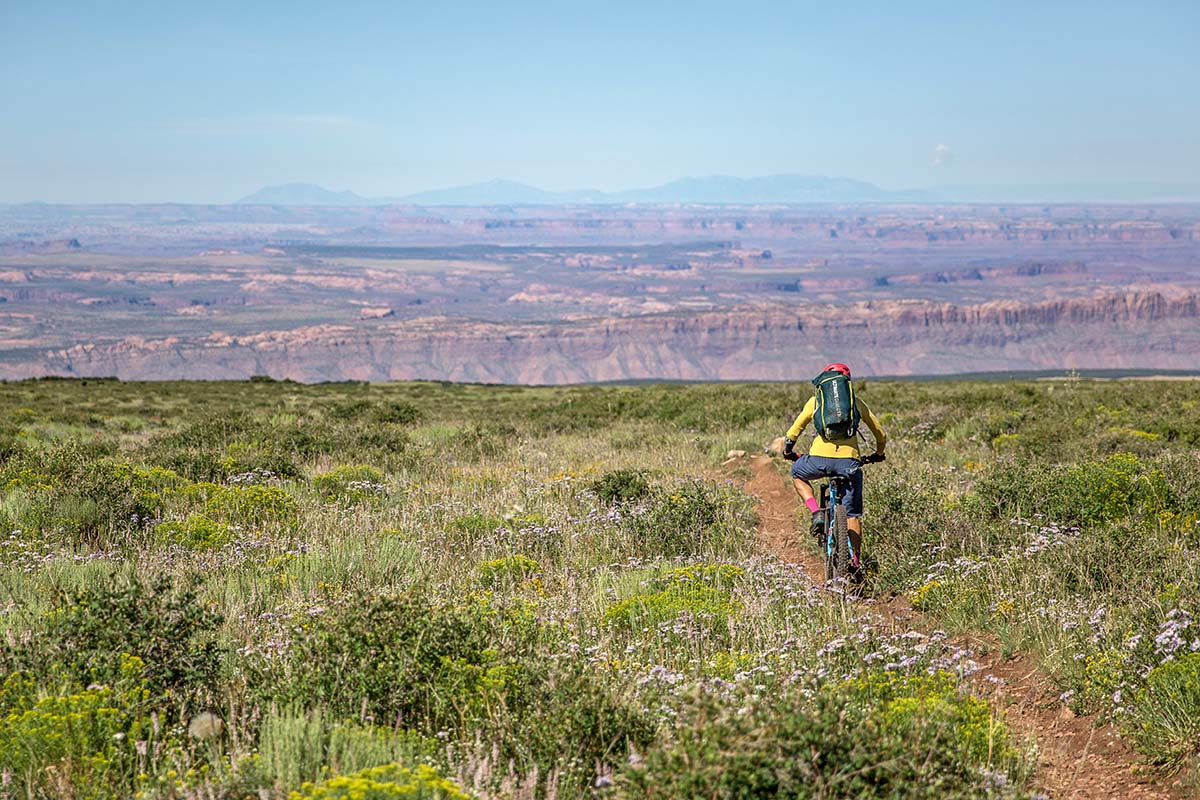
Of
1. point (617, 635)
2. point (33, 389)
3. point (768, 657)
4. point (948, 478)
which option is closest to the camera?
point (768, 657)

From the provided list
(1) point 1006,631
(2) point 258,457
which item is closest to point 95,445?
(2) point 258,457

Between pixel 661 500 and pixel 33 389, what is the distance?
3861 centimetres

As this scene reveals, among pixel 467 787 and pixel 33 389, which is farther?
pixel 33 389

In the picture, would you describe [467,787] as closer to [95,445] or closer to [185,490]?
[185,490]

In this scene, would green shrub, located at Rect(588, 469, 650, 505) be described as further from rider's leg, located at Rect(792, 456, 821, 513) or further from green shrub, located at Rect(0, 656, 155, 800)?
green shrub, located at Rect(0, 656, 155, 800)

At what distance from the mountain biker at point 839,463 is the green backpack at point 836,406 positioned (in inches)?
3.0

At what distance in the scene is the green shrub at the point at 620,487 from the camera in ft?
33.1

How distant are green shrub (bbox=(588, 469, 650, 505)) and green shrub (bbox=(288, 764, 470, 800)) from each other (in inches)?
264

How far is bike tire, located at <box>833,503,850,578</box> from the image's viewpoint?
7.24 metres

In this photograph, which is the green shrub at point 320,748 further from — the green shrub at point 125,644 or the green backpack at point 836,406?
the green backpack at point 836,406

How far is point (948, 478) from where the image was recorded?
1101cm

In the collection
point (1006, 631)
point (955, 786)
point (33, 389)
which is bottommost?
point (33, 389)

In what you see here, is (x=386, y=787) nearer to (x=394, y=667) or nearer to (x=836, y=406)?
(x=394, y=667)

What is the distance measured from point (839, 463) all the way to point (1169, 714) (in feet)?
11.4
